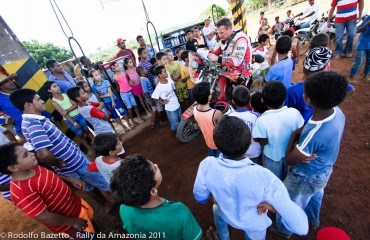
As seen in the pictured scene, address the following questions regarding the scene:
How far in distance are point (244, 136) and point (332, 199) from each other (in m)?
1.98

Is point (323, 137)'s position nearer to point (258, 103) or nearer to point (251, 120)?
point (251, 120)

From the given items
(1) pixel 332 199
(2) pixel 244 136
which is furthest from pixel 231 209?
(1) pixel 332 199

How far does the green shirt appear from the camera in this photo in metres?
1.17

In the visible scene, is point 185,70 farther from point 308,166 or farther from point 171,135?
point 308,166

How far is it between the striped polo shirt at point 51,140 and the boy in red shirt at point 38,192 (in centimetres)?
47

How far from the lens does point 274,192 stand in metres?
1.13

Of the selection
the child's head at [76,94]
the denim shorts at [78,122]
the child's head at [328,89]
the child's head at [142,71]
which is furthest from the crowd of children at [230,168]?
the child's head at [142,71]

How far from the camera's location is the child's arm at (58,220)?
1581 mm

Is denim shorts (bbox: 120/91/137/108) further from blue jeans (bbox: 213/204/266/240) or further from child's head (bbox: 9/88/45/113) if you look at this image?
blue jeans (bbox: 213/204/266/240)

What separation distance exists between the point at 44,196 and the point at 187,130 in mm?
2632

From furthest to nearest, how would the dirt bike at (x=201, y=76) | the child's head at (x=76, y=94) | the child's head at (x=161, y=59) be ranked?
the child's head at (x=161, y=59)
the dirt bike at (x=201, y=76)
the child's head at (x=76, y=94)

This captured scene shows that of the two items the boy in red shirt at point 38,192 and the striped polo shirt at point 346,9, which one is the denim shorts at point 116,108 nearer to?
the boy in red shirt at point 38,192

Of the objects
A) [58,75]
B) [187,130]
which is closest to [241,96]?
[187,130]

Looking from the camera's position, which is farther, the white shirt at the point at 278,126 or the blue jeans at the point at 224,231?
the white shirt at the point at 278,126
